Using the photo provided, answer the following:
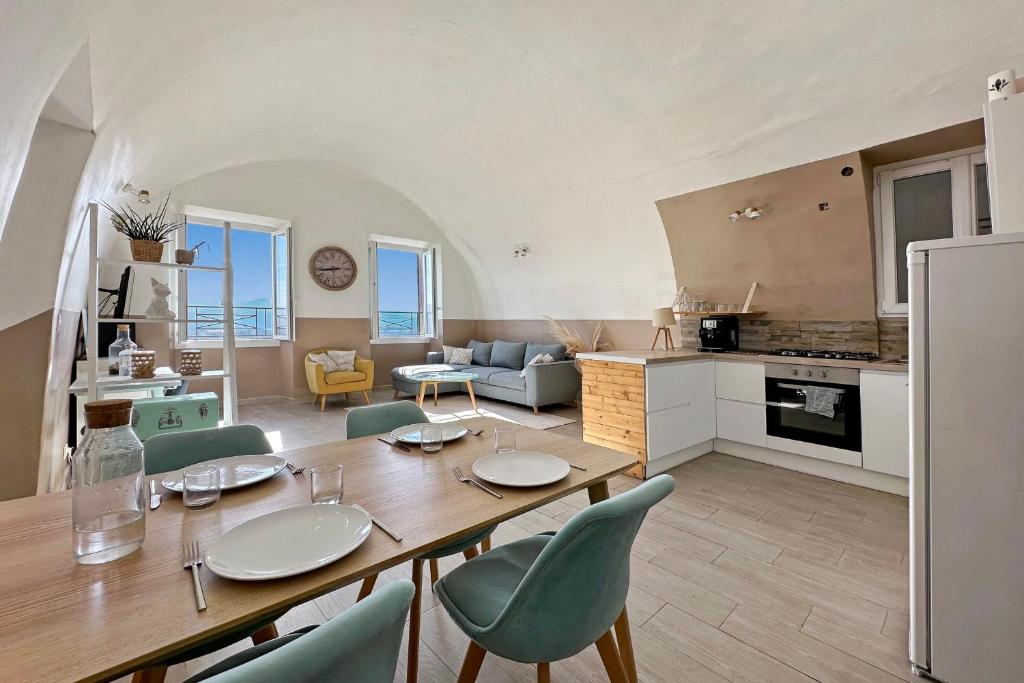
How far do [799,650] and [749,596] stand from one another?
11.3 inches

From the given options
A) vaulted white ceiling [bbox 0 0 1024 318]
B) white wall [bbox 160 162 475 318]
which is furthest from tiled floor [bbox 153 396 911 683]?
white wall [bbox 160 162 475 318]

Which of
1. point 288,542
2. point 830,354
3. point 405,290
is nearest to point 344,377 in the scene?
point 405,290

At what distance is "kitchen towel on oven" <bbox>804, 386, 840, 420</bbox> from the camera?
2.96m

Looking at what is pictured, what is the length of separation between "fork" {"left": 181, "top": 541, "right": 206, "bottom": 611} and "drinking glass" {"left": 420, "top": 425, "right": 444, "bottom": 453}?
0.67m

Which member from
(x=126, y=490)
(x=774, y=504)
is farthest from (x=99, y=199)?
(x=774, y=504)

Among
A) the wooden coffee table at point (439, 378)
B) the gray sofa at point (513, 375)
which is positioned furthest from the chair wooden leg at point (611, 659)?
the wooden coffee table at point (439, 378)

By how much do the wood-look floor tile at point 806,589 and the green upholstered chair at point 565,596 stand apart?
122 cm

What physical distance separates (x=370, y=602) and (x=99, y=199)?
3616 millimetres

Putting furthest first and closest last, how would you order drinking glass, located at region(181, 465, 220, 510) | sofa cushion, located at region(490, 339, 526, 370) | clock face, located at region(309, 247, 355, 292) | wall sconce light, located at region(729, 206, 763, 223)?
sofa cushion, located at region(490, 339, 526, 370) → clock face, located at region(309, 247, 355, 292) → wall sconce light, located at region(729, 206, 763, 223) → drinking glass, located at region(181, 465, 220, 510)

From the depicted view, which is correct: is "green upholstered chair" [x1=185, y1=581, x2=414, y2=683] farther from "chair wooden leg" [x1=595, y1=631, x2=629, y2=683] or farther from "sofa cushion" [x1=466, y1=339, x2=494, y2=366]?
"sofa cushion" [x1=466, y1=339, x2=494, y2=366]

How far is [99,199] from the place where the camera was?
2791 mm

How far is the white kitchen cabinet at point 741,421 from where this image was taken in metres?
3.33

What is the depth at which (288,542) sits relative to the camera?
0.84m

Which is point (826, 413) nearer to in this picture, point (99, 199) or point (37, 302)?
point (37, 302)
